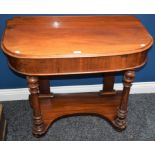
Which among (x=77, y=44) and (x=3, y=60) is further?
(x=3, y=60)

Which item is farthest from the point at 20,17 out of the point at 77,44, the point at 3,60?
the point at 77,44

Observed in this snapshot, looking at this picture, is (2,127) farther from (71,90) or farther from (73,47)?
(73,47)

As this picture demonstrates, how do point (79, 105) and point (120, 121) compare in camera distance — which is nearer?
point (120, 121)

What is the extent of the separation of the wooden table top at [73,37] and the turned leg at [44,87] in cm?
47

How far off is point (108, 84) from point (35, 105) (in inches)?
25.3

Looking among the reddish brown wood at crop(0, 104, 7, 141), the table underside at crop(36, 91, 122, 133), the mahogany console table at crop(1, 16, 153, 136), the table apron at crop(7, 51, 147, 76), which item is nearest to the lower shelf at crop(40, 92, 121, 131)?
the table underside at crop(36, 91, 122, 133)

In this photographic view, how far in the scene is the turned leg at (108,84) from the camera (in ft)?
5.91

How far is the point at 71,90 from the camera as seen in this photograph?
1.96m

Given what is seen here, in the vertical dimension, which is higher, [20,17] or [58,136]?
[20,17]

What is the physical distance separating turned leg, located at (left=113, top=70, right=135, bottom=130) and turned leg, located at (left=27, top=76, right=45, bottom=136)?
0.52m

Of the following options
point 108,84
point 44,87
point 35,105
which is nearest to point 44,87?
point 44,87
